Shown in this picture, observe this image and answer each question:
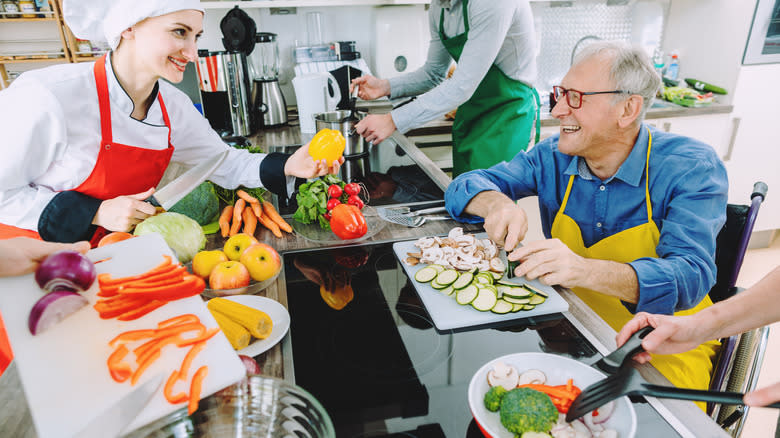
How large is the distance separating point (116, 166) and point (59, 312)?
80 cm

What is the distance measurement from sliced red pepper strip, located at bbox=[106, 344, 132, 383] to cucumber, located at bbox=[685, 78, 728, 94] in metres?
4.17

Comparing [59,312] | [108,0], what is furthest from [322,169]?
[59,312]

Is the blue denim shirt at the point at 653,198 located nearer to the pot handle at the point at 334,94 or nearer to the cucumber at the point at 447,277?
the cucumber at the point at 447,277

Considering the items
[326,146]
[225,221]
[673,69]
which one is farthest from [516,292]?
[673,69]

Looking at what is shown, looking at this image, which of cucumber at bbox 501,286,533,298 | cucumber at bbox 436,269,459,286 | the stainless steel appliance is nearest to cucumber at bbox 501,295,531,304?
cucumber at bbox 501,286,533,298

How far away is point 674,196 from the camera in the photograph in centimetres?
133

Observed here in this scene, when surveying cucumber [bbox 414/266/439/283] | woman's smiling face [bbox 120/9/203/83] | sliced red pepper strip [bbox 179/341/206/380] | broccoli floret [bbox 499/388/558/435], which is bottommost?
cucumber [bbox 414/266/439/283]

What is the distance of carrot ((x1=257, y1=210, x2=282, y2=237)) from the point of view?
4.81 ft

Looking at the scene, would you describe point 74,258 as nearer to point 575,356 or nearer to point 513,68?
point 575,356

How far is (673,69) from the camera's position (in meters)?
3.81

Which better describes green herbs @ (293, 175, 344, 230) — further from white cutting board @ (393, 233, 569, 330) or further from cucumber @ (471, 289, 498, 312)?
cucumber @ (471, 289, 498, 312)

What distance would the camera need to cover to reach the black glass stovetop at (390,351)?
2.65 feet

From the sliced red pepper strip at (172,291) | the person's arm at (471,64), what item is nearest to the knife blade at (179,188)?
the sliced red pepper strip at (172,291)

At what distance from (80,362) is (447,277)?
788 mm
